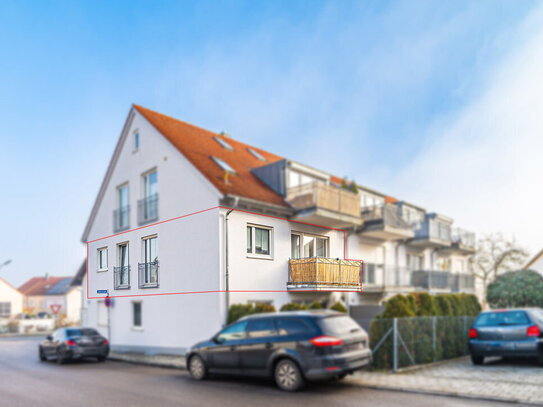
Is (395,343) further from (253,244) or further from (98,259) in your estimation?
(98,259)

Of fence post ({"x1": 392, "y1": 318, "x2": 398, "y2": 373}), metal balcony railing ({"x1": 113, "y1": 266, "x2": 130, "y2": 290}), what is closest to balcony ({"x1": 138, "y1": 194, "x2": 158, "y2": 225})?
metal balcony railing ({"x1": 113, "y1": 266, "x2": 130, "y2": 290})

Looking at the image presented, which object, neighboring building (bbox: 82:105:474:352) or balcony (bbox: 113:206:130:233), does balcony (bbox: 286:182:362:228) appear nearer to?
neighboring building (bbox: 82:105:474:352)

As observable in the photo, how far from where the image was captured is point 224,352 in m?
10.9

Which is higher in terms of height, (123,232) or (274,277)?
(123,232)

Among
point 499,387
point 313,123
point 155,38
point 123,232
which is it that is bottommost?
point 499,387

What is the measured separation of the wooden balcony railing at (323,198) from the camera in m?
6.75

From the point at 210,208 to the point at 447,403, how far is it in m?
7.05

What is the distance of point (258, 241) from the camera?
14.0 ft

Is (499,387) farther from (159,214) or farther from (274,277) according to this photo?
(159,214)

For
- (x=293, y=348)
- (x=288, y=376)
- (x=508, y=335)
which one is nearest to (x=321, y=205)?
(x=293, y=348)

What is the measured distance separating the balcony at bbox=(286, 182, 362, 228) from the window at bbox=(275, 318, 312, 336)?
2322 millimetres

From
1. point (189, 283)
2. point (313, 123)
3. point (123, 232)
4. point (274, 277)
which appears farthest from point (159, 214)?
point (313, 123)

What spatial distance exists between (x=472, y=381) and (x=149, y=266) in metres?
9.90

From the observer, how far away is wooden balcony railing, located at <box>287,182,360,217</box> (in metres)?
6.75
